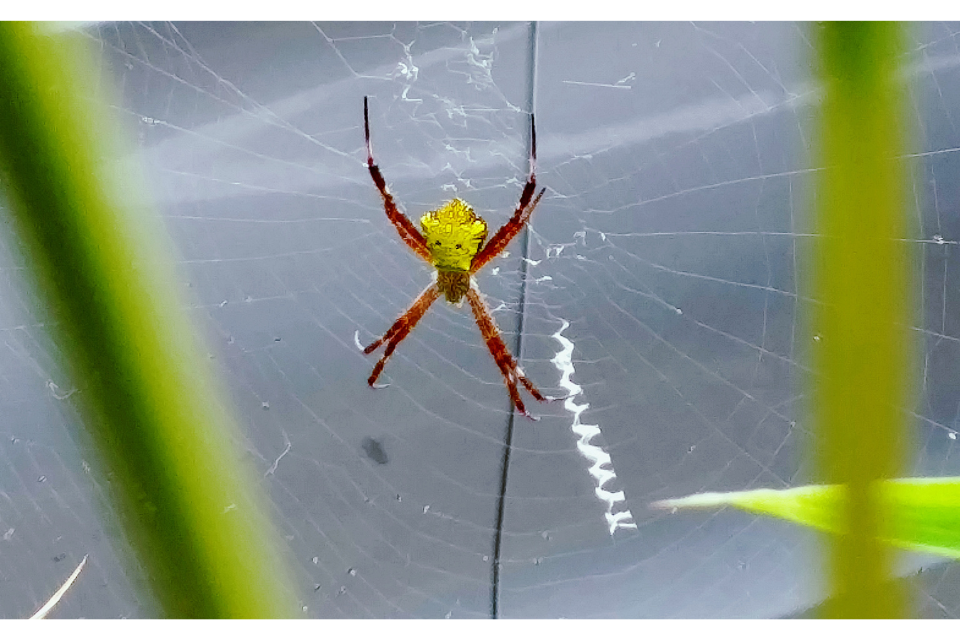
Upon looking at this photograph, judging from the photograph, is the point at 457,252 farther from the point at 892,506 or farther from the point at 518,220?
the point at 892,506

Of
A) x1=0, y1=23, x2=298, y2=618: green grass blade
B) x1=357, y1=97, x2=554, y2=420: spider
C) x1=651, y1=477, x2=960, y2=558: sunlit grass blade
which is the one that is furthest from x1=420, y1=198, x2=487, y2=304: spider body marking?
x1=651, y1=477, x2=960, y2=558: sunlit grass blade

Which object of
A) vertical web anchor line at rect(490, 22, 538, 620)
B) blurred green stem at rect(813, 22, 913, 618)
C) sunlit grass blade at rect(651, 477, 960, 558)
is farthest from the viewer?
vertical web anchor line at rect(490, 22, 538, 620)

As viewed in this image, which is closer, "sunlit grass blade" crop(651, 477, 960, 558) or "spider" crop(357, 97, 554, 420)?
"sunlit grass blade" crop(651, 477, 960, 558)

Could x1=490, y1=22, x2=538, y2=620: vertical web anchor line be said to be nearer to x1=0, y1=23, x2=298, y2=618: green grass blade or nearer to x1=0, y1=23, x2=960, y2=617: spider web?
x1=0, y1=23, x2=960, y2=617: spider web

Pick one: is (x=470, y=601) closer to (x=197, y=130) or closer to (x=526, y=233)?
(x=526, y=233)

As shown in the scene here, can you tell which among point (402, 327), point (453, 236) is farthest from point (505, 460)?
point (453, 236)

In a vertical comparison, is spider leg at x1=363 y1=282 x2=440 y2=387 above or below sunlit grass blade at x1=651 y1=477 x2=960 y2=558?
above
